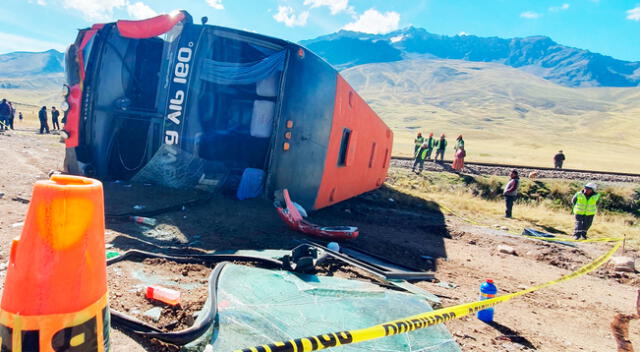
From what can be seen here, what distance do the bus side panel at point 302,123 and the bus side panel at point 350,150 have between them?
0.42 metres

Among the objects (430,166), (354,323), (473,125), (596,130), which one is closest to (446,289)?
(354,323)

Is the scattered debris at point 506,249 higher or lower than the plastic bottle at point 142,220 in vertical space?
lower

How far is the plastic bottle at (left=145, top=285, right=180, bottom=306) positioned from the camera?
258cm

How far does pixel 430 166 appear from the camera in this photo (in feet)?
63.0

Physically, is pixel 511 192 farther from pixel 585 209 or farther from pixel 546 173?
pixel 546 173

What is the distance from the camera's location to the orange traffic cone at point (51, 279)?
3.79 feet

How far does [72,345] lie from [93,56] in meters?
6.67

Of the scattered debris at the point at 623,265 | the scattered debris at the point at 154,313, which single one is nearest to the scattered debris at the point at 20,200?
the scattered debris at the point at 154,313

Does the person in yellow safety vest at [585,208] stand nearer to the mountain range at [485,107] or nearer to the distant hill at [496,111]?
the mountain range at [485,107]

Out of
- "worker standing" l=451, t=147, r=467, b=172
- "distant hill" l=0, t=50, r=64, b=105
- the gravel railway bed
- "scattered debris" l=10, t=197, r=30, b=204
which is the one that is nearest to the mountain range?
"distant hill" l=0, t=50, r=64, b=105

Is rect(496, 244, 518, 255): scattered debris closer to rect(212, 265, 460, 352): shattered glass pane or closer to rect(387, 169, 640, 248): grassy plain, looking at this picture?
rect(387, 169, 640, 248): grassy plain

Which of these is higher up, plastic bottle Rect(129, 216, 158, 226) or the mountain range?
the mountain range

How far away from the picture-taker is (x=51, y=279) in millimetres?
1174

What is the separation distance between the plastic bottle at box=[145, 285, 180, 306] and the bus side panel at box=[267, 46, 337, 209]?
3910mm
